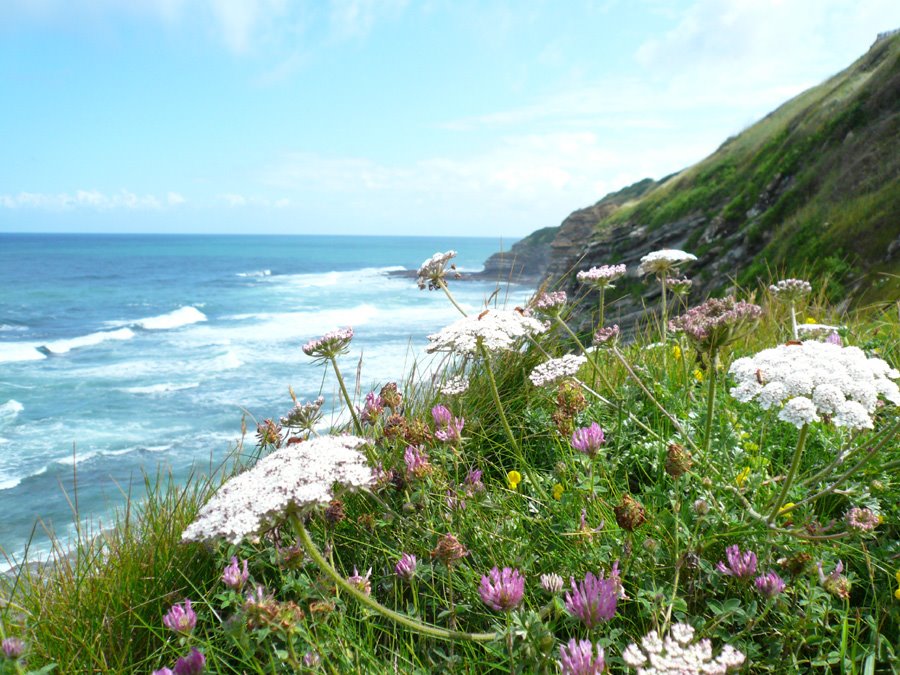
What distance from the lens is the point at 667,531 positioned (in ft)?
9.01

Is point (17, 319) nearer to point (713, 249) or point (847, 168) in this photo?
point (713, 249)

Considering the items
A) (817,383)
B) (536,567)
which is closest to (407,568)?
(536,567)

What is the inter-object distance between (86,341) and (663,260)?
4282cm

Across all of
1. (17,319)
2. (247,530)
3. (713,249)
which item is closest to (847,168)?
(713,249)

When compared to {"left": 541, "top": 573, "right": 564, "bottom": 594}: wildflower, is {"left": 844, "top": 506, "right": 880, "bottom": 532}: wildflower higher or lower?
higher

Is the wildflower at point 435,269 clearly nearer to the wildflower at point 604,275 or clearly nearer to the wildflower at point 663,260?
Result: the wildflower at point 604,275

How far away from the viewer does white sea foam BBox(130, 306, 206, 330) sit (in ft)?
146

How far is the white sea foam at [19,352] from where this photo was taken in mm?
34031

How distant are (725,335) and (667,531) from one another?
88cm

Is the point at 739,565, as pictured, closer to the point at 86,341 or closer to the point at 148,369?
the point at 148,369

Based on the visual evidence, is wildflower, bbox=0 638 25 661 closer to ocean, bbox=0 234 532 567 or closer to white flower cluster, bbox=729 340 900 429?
ocean, bbox=0 234 532 567

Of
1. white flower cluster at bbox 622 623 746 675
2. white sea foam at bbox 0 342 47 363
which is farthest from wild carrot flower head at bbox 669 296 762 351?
white sea foam at bbox 0 342 47 363

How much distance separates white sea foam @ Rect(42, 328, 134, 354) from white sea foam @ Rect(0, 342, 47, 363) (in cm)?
76

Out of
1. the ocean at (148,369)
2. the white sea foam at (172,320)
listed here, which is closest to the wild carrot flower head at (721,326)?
the ocean at (148,369)
